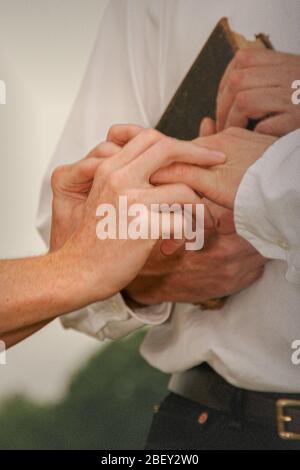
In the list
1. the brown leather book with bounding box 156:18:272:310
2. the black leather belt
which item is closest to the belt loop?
the black leather belt

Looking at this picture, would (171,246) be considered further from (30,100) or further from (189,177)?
(30,100)

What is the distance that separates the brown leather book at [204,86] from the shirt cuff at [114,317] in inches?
3.1

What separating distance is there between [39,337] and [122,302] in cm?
52

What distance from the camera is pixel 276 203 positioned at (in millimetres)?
616

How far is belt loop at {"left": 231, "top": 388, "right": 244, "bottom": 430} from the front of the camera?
75 centimetres

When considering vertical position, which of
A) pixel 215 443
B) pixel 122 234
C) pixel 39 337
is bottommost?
pixel 39 337

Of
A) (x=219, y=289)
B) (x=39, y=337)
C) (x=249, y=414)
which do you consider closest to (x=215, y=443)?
(x=249, y=414)

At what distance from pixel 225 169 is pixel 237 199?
2.1 inches

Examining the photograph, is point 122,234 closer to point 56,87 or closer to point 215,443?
point 215,443

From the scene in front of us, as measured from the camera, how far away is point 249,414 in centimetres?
74

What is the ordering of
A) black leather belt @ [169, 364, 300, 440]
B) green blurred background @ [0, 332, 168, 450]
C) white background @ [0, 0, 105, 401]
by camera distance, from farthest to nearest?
green blurred background @ [0, 332, 168, 450] → white background @ [0, 0, 105, 401] → black leather belt @ [169, 364, 300, 440]

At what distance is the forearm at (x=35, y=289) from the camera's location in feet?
2.19

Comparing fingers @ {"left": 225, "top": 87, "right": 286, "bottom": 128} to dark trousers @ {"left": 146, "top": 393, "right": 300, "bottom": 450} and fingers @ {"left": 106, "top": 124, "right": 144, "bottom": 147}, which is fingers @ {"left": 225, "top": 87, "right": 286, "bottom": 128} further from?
dark trousers @ {"left": 146, "top": 393, "right": 300, "bottom": 450}

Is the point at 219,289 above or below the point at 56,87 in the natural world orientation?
below
